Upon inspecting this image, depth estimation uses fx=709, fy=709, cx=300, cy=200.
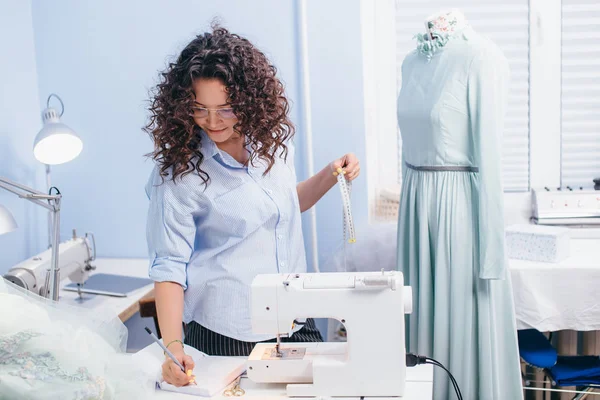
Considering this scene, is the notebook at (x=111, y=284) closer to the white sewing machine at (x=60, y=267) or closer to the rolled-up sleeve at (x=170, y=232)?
the white sewing machine at (x=60, y=267)

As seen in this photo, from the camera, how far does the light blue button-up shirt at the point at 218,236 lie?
1.64 meters

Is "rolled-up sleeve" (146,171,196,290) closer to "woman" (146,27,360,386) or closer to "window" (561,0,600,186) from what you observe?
"woman" (146,27,360,386)

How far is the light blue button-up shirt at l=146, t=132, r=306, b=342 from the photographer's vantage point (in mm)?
1636

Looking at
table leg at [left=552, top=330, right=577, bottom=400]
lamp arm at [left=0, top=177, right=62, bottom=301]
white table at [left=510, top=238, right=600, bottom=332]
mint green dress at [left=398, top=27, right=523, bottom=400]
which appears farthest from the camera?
table leg at [left=552, top=330, right=577, bottom=400]

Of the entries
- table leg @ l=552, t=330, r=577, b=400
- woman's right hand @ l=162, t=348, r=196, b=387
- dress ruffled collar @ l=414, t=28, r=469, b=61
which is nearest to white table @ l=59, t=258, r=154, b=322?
woman's right hand @ l=162, t=348, r=196, b=387

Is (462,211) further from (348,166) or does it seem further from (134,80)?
(134,80)

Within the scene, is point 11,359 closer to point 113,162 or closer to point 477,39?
point 477,39

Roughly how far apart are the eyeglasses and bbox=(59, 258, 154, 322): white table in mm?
845

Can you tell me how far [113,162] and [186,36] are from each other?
0.62 metres

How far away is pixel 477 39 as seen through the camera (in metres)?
2.15

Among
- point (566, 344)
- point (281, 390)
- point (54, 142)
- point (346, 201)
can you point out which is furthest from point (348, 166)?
point (566, 344)

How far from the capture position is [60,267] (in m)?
2.34

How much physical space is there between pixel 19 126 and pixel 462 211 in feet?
5.87

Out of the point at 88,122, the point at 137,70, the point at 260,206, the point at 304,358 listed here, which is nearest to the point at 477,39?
the point at 260,206
